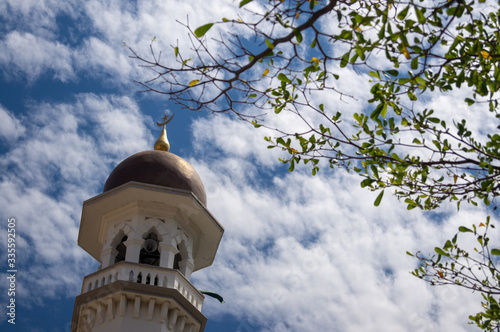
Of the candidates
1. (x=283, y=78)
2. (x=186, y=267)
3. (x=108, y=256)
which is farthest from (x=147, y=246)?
(x=283, y=78)

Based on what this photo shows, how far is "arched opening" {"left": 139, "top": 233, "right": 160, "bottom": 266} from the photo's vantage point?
51.9 feet

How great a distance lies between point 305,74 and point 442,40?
1307mm

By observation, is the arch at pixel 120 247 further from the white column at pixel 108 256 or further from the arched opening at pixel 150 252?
the arched opening at pixel 150 252

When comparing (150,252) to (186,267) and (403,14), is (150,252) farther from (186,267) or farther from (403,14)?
(403,14)

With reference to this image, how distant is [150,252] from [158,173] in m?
1.89

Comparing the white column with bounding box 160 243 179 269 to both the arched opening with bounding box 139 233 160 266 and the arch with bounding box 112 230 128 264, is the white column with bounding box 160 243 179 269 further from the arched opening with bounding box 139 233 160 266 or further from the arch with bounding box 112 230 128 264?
the arch with bounding box 112 230 128 264

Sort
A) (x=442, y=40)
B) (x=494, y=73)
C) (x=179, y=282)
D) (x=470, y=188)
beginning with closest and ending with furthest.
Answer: (x=494, y=73)
(x=442, y=40)
(x=470, y=188)
(x=179, y=282)

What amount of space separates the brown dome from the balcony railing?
227 cm

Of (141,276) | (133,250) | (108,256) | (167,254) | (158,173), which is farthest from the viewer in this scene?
(158,173)

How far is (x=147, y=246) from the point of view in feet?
51.9

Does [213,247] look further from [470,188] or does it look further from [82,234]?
[470,188]

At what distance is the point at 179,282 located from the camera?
14891 mm

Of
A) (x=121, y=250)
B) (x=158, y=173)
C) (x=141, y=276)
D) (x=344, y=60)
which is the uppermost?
(x=158, y=173)

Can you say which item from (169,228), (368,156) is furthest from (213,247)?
(368,156)
